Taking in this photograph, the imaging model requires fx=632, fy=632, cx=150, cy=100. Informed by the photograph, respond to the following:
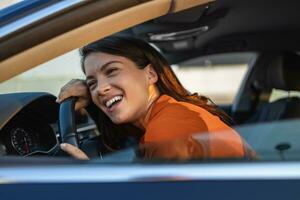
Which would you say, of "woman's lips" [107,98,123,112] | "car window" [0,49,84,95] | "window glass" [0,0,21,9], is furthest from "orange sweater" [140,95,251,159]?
"window glass" [0,0,21,9]

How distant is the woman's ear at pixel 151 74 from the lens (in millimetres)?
2340

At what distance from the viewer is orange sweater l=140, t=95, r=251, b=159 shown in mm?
1803

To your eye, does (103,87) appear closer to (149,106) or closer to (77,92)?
(149,106)

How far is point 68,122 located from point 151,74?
0.37m

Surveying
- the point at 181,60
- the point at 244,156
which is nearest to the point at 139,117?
the point at 244,156

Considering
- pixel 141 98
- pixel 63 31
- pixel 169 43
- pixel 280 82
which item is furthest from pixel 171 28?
pixel 63 31

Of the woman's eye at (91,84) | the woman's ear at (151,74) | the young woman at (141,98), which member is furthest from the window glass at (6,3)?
the woman's ear at (151,74)

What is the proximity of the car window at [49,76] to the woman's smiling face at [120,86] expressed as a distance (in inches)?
3.4

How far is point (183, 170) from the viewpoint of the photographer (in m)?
1.66

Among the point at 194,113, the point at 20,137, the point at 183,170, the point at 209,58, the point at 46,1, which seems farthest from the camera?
the point at 209,58

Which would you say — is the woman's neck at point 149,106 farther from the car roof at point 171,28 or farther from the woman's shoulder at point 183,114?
the car roof at point 171,28

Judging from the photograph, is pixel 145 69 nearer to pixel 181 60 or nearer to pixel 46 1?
pixel 46 1

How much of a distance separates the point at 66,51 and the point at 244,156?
594 millimetres

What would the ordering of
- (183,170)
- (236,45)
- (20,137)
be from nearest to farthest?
(183,170), (20,137), (236,45)
